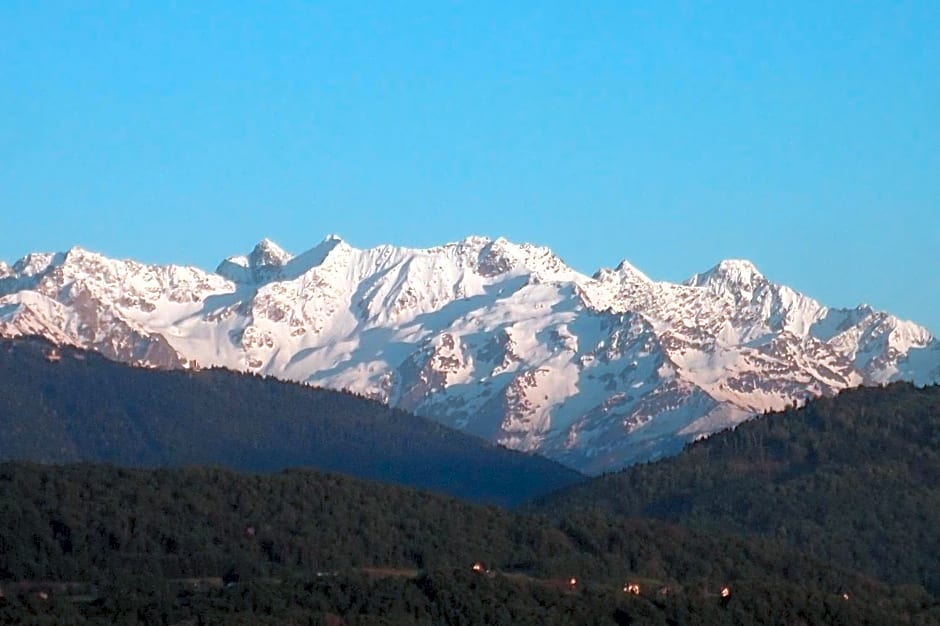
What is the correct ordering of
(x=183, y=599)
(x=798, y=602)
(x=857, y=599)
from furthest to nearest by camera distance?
(x=857, y=599) < (x=798, y=602) < (x=183, y=599)

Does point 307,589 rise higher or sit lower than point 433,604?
higher

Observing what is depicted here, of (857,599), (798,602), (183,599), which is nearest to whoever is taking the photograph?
(183,599)

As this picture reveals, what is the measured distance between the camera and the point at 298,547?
199750 millimetres

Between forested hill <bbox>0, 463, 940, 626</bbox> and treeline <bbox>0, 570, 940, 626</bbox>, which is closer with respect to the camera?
treeline <bbox>0, 570, 940, 626</bbox>

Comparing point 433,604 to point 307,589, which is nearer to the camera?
point 433,604

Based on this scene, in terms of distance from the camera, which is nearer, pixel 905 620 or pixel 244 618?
pixel 244 618

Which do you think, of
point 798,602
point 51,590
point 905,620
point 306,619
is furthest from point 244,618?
point 905,620

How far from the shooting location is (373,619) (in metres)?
158

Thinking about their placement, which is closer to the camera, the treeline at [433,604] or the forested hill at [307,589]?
the treeline at [433,604]

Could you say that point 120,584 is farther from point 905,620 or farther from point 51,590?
point 905,620

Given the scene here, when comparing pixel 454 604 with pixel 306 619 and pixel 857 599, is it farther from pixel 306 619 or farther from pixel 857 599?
pixel 857 599

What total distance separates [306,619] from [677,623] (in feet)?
95.7

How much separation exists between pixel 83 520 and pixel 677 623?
186 feet

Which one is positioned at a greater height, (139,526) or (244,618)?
(139,526)
